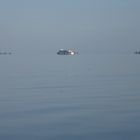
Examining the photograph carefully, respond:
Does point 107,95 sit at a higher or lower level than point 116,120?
higher

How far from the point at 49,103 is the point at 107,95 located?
4083 mm

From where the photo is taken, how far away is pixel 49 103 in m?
18.4

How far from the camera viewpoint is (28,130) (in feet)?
40.3

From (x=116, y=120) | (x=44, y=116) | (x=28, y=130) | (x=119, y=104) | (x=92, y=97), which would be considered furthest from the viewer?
(x=92, y=97)

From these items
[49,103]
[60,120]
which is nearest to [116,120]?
[60,120]

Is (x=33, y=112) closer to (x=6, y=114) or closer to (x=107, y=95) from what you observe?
(x=6, y=114)

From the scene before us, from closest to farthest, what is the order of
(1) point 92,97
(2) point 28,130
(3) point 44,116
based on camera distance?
1. (2) point 28,130
2. (3) point 44,116
3. (1) point 92,97

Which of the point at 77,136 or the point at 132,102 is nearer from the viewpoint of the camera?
the point at 77,136

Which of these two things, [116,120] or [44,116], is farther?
[44,116]

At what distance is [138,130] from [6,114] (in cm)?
530

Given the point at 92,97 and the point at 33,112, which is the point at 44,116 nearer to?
the point at 33,112

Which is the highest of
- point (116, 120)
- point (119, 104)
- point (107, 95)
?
point (107, 95)

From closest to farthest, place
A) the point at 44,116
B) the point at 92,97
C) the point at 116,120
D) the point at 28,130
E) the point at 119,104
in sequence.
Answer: the point at 28,130 < the point at 116,120 < the point at 44,116 < the point at 119,104 < the point at 92,97

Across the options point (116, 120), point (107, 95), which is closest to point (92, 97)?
point (107, 95)
